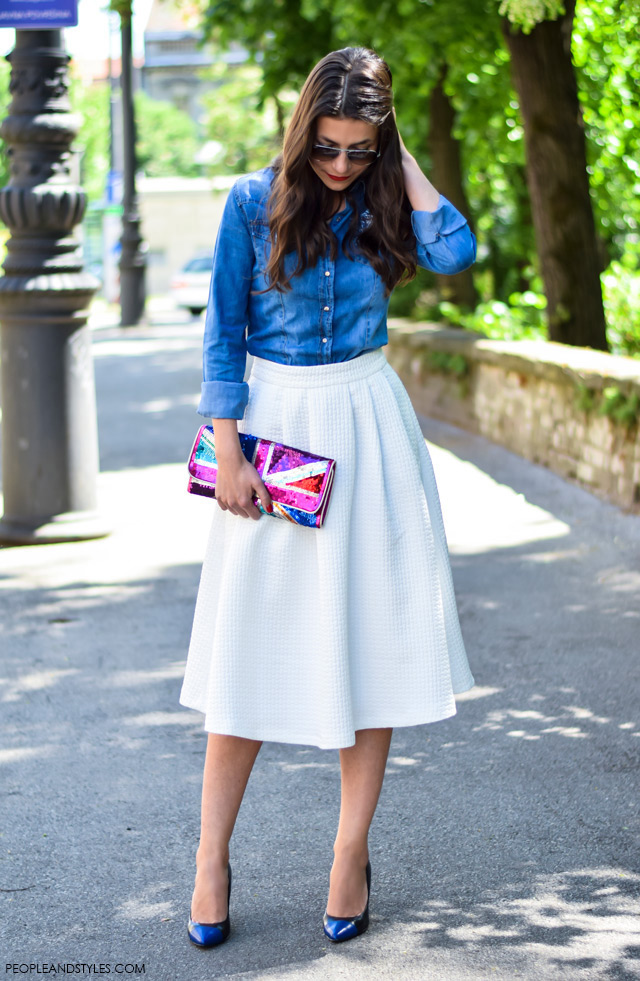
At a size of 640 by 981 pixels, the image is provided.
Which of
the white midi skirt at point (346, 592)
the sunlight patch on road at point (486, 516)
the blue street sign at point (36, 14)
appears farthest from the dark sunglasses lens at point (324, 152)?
the blue street sign at point (36, 14)

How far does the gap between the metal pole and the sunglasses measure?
797 inches

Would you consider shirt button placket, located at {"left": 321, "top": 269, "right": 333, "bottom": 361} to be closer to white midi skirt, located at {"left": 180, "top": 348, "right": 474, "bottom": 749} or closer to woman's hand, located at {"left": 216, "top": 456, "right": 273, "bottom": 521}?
white midi skirt, located at {"left": 180, "top": 348, "right": 474, "bottom": 749}

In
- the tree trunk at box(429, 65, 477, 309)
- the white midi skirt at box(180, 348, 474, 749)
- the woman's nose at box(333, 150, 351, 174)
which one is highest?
the tree trunk at box(429, 65, 477, 309)

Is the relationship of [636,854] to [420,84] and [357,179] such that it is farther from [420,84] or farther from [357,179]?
[420,84]

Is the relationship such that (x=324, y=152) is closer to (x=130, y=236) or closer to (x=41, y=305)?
(x=41, y=305)

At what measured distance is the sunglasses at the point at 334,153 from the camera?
2832 mm

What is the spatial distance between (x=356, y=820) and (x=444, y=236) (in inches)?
53.4

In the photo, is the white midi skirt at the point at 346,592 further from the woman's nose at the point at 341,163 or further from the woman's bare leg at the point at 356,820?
the woman's nose at the point at 341,163

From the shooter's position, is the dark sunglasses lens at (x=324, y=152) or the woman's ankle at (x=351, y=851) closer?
the dark sunglasses lens at (x=324, y=152)

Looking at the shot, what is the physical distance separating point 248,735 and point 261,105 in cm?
1372

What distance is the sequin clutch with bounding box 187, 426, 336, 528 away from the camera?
9.45 ft

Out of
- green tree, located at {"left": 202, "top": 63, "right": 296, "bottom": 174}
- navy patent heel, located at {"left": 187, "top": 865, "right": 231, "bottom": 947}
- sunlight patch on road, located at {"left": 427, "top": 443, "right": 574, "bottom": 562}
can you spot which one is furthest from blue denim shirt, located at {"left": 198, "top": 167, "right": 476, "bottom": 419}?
green tree, located at {"left": 202, "top": 63, "right": 296, "bottom": 174}

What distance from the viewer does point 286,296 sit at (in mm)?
2932

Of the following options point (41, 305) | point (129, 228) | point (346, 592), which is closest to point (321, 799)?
point (346, 592)
